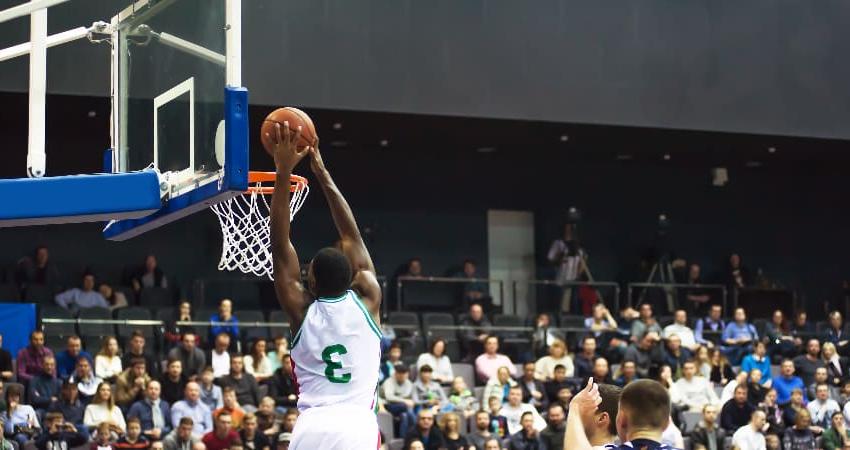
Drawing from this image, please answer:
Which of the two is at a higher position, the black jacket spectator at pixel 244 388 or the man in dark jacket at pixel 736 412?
the black jacket spectator at pixel 244 388

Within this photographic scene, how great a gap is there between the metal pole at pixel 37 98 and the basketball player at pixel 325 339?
1.24 meters

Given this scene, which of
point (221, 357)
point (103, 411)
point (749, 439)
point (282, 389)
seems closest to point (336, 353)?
point (103, 411)

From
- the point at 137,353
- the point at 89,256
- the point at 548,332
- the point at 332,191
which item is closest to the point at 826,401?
the point at 548,332

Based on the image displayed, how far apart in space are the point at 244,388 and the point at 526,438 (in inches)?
126

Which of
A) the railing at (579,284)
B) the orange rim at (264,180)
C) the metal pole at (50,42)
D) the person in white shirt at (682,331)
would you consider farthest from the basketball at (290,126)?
the railing at (579,284)

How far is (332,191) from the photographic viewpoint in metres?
5.38

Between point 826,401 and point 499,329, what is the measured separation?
442 cm

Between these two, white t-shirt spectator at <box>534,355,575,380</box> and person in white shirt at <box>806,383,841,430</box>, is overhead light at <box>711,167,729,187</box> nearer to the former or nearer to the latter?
person in white shirt at <box>806,383,841,430</box>

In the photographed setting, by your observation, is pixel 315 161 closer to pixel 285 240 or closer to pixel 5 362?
pixel 285 240

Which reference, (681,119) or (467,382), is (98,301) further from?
(681,119)

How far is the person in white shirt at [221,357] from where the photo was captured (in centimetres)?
1590

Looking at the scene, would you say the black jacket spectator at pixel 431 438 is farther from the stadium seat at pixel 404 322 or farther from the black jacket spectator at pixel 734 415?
the black jacket spectator at pixel 734 415

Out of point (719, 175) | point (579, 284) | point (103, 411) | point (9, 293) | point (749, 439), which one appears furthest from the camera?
point (719, 175)

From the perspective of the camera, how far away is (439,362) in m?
17.0
